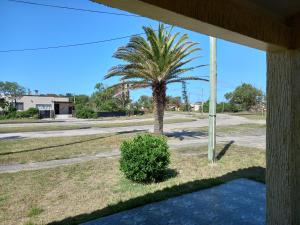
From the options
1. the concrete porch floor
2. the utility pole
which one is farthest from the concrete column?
the utility pole

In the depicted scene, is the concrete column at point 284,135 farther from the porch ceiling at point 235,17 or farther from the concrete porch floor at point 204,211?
the concrete porch floor at point 204,211

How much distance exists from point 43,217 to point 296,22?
4.34 meters

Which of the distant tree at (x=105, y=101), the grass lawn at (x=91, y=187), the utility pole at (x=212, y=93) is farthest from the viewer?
the distant tree at (x=105, y=101)

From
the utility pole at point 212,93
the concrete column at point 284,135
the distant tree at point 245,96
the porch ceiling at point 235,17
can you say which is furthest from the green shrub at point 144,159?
the distant tree at point 245,96

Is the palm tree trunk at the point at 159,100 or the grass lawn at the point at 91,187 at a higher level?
the palm tree trunk at the point at 159,100

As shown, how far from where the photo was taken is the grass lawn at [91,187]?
487cm

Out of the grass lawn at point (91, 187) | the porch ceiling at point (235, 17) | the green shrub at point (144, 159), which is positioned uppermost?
the porch ceiling at point (235, 17)

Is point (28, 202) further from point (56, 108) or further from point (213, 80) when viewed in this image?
point (56, 108)

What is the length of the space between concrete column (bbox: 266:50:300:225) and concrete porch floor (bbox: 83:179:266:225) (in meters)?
1.67

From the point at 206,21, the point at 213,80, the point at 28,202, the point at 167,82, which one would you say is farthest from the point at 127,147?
the point at 167,82

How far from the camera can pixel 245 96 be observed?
63.3 meters

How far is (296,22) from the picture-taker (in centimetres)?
248

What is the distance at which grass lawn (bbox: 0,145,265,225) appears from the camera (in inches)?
192

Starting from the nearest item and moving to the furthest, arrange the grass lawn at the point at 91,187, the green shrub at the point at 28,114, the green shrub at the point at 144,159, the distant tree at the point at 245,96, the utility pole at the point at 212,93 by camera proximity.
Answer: the grass lawn at the point at 91,187 < the green shrub at the point at 144,159 < the utility pole at the point at 212,93 < the green shrub at the point at 28,114 < the distant tree at the point at 245,96
